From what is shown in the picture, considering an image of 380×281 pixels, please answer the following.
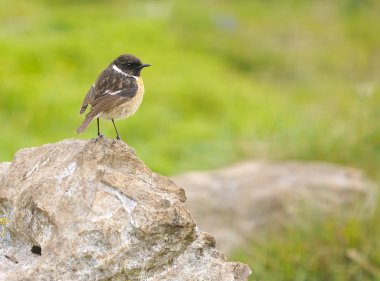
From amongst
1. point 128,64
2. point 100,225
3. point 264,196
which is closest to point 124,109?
point 128,64

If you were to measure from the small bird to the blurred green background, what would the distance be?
2469 mm

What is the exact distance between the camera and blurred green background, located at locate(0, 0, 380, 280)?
27.7ft

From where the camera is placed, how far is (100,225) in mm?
4137

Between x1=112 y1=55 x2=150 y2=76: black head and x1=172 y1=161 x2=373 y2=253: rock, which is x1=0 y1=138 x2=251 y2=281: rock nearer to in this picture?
x1=112 y1=55 x2=150 y2=76: black head

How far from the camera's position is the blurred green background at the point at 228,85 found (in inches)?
333

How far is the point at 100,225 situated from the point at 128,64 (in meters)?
2.07

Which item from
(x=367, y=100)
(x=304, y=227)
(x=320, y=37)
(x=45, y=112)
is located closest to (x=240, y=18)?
(x=320, y=37)

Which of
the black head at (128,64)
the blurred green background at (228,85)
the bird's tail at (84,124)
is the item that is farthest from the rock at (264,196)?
the bird's tail at (84,124)

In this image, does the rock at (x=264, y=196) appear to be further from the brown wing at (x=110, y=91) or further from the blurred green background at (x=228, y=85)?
the brown wing at (x=110, y=91)

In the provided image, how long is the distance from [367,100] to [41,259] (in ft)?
24.1

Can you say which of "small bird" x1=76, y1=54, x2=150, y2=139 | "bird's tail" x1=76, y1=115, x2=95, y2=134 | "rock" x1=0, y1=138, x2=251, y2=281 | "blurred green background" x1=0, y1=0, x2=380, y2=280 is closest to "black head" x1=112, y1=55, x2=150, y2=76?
"small bird" x1=76, y1=54, x2=150, y2=139

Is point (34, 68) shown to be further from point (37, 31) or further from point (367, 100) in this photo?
point (367, 100)

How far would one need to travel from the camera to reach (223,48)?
787 inches

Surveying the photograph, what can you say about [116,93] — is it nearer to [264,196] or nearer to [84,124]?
[84,124]
